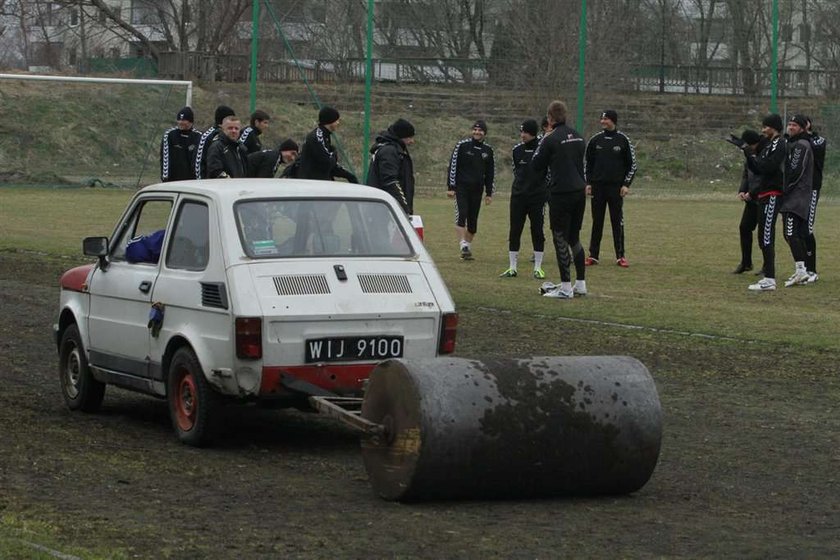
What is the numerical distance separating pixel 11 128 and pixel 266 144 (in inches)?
317

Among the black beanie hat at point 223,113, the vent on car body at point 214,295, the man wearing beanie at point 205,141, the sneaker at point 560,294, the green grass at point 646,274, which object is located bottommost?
the green grass at point 646,274

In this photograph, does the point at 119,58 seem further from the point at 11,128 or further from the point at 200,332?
the point at 200,332

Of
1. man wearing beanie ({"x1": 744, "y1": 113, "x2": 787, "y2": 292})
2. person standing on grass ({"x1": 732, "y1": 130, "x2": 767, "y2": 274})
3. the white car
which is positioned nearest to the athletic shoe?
man wearing beanie ({"x1": 744, "y1": 113, "x2": 787, "y2": 292})

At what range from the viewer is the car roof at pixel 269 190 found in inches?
370

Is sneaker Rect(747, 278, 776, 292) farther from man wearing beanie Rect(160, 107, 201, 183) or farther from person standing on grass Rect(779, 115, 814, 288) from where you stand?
man wearing beanie Rect(160, 107, 201, 183)

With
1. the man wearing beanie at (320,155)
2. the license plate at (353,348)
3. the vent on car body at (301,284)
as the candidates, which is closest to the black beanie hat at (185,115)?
the man wearing beanie at (320,155)

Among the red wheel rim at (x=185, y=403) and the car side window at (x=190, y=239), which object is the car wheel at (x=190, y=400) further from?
the car side window at (x=190, y=239)

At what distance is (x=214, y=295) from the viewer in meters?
8.88

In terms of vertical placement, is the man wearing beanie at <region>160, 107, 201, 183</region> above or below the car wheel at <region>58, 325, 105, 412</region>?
above

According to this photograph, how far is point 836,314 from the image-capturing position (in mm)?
16078

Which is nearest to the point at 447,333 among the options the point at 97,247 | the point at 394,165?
the point at 97,247

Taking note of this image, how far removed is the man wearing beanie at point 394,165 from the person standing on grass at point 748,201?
4.23 m

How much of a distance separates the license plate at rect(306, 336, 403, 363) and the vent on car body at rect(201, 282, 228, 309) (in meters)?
0.56

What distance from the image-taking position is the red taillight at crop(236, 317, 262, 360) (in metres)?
8.57
